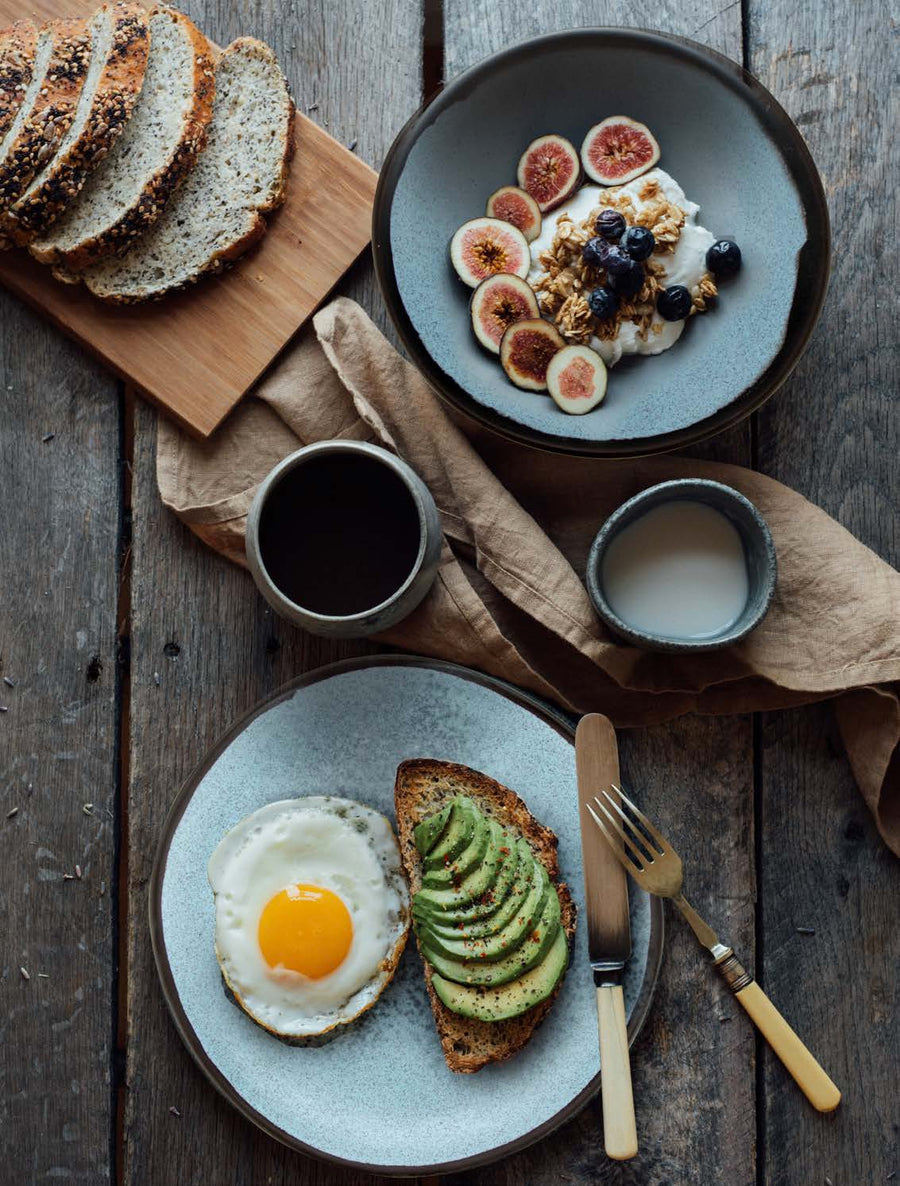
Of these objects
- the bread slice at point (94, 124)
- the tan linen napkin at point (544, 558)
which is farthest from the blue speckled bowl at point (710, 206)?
the bread slice at point (94, 124)

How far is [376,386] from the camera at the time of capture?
2082mm

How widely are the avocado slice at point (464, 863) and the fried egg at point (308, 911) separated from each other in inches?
4.5

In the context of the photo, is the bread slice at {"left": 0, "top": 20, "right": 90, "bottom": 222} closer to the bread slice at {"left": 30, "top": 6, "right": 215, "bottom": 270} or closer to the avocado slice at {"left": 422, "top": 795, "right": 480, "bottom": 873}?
the bread slice at {"left": 30, "top": 6, "right": 215, "bottom": 270}

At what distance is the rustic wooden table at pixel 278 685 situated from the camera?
210cm

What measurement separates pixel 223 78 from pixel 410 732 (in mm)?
1327

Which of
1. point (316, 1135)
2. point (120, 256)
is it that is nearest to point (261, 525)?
point (120, 256)

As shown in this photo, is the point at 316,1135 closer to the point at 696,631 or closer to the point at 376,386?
the point at 696,631

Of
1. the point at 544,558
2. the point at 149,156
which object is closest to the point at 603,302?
the point at 544,558

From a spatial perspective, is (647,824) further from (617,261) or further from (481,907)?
(617,261)

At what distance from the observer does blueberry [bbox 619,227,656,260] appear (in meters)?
1.91

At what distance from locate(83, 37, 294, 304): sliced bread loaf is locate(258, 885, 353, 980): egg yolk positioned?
1.18 m

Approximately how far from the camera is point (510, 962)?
1.92 metres

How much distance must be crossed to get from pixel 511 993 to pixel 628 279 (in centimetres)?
130

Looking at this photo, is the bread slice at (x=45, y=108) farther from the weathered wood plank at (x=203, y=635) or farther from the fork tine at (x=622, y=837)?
the fork tine at (x=622, y=837)
